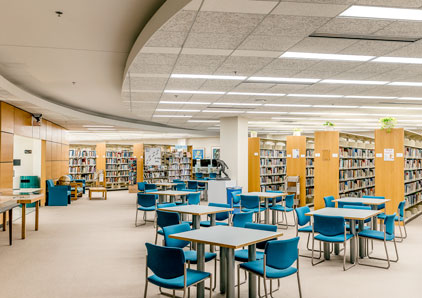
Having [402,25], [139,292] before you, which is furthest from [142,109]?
[402,25]

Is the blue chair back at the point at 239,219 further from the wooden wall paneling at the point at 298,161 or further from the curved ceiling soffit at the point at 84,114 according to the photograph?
the wooden wall paneling at the point at 298,161

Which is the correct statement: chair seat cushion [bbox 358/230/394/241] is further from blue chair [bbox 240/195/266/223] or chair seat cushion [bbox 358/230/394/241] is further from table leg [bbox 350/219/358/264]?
blue chair [bbox 240/195/266/223]

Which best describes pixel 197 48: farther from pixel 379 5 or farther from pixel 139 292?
pixel 139 292

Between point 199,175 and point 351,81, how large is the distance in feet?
36.0

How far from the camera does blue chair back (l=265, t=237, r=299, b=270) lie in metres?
3.71

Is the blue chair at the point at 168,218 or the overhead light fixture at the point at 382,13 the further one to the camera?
the blue chair at the point at 168,218

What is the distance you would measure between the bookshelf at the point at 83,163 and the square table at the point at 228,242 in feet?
51.4

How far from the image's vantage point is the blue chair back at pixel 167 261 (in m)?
3.41

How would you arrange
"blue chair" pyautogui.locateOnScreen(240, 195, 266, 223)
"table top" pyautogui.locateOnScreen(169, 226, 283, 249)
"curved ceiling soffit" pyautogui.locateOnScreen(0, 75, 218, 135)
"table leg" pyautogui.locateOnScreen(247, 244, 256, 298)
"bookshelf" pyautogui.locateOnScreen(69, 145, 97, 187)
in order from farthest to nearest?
1. "bookshelf" pyautogui.locateOnScreen(69, 145, 97, 187)
2. "curved ceiling soffit" pyautogui.locateOnScreen(0, 75, 218, 135)
3. "blue chair" pyautogui.locateOnScreen(240, 195, 266, 223)
4. "table leg" pyautogui.locateOnScreen(247, 244, 256, 298)
5. "table top" pyautogui.locateOnScreen(169, 226, 283, 249)

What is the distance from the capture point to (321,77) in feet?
22.3

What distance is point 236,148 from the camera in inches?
480

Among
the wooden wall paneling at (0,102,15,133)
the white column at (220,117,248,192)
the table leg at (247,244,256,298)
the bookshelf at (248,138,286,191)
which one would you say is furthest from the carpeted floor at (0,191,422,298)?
the bookshelf at (248,138,286,191)

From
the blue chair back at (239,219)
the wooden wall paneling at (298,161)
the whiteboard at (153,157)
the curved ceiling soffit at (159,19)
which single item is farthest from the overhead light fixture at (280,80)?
the whiteboard at (153,157)

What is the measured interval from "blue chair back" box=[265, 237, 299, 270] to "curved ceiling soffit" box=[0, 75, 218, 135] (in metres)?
6.25
